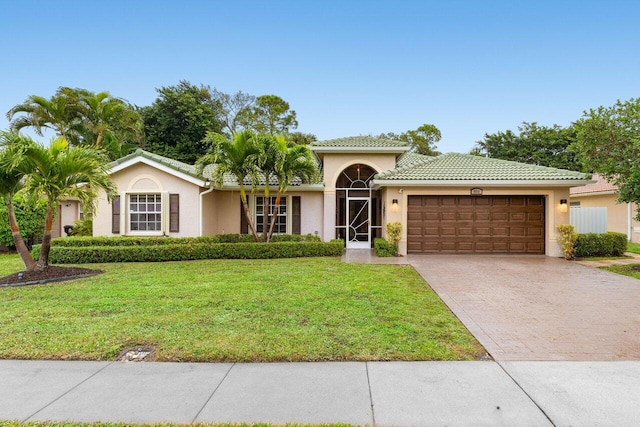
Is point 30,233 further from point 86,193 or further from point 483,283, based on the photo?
point 483,283

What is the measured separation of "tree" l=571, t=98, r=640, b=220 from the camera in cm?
1052

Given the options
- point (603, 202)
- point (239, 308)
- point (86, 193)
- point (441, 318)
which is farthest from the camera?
point (603, 202)

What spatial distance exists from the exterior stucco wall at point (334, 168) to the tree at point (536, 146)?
25492 mm

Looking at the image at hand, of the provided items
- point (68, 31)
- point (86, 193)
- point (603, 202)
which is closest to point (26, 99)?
point (68, 31)

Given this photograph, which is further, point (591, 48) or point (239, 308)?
point (591, 48)

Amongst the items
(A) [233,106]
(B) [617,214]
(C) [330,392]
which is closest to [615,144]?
(B) [617,214]

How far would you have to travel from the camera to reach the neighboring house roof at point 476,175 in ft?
44.9

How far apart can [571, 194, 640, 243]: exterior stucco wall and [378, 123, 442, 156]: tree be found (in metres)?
19.1

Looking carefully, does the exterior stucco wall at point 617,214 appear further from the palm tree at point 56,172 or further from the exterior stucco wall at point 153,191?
the palm tree at point 56,172

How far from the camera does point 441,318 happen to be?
5.98 meters

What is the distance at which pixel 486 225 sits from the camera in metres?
14.5

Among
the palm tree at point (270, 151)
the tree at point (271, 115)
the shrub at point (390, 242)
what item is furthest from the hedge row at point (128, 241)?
the tree at point (271, 115)

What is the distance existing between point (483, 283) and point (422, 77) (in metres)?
14.7

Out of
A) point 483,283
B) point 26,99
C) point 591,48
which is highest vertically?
point 591,48
